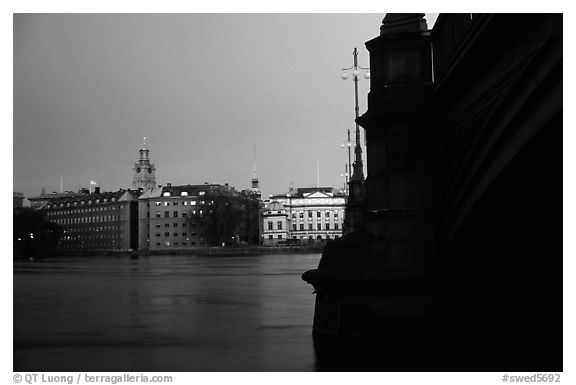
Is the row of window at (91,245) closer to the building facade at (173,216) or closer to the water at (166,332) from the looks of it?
the building facade at (173,216)

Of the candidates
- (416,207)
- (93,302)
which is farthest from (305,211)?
(416,207)

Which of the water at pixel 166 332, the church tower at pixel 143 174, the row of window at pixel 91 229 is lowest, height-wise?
the water at pixel 166 332

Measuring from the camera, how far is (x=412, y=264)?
1020 cm

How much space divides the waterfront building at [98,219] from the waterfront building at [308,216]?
24100 millimetres

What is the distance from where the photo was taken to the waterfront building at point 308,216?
157000 millimetres

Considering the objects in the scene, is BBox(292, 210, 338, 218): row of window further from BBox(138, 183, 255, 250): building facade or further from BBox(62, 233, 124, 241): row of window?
BBox(62, 233, 124, 241): row of window

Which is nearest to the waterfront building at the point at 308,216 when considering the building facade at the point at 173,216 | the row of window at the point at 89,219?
the building facade at the point at 173,216

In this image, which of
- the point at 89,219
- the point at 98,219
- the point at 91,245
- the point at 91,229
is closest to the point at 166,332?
the point at 91,245

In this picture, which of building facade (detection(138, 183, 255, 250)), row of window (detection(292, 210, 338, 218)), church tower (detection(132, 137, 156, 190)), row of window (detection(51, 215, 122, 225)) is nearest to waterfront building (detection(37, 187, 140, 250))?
row of window (detection(51, 215, 122, 225))

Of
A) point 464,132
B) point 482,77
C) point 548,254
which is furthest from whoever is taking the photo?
point 548,254

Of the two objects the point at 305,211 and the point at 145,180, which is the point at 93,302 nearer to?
the point at 305,211

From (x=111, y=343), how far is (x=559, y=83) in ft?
25.8

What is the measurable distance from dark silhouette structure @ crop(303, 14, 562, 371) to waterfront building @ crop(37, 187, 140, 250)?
11085 centimetres

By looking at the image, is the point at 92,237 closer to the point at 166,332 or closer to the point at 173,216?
the point at 173,216
